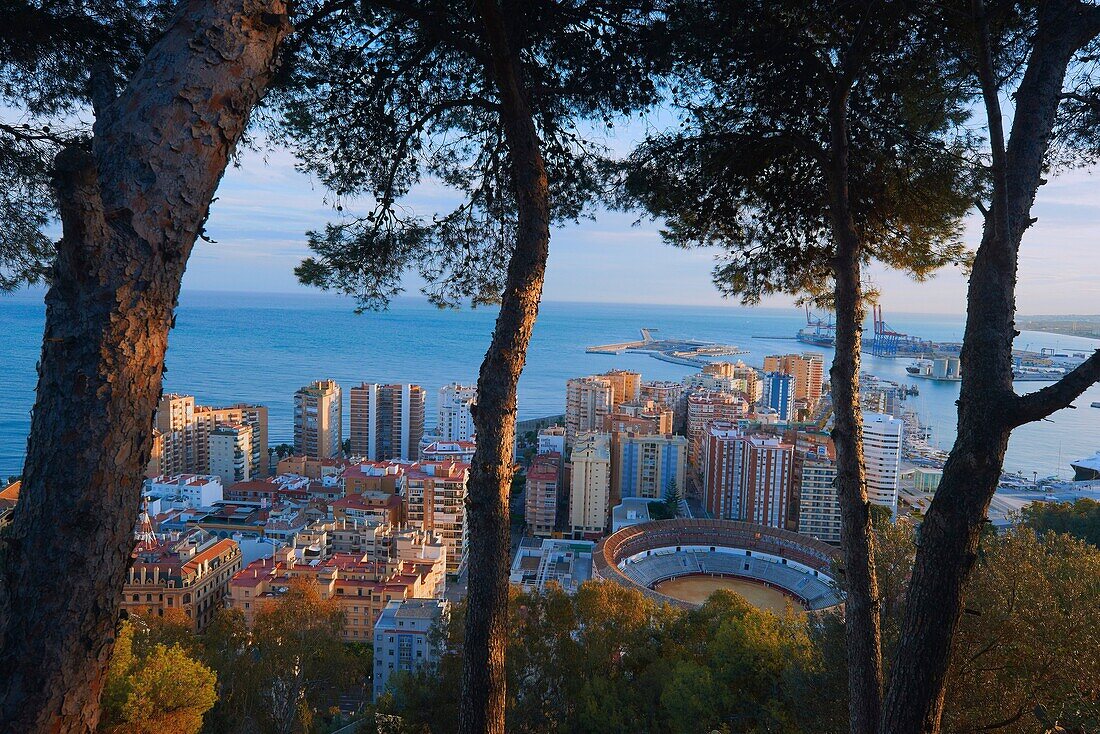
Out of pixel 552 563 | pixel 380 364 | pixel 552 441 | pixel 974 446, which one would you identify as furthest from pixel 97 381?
pixel 380 364

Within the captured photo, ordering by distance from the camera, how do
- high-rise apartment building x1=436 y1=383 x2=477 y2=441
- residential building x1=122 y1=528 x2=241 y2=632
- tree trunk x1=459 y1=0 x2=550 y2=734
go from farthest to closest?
high-rise apartment building x1=436 y1=383 x2=477 y2=441, residential building x1=122 y1=528 x2=241 y2=632, tree trunk x1=459 y1=0 x2=550 y2=734

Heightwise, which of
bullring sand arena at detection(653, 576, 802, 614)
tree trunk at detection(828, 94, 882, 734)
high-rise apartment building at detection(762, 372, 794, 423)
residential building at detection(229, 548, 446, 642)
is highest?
A: tree trunk at detection(828, 94, 882, 734)

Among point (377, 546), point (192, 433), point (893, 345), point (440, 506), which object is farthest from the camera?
point (893, 345)

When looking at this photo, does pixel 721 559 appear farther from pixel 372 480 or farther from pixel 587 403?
pixel 587 403

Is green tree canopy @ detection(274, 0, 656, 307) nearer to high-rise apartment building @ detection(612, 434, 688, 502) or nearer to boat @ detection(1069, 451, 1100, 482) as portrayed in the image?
high-rise apartment building @ detection(612, 434, 688, 502)

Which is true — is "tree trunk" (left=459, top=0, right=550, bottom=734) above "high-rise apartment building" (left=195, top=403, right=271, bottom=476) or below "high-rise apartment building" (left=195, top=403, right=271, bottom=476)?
above

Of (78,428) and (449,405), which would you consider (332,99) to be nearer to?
(78,428)

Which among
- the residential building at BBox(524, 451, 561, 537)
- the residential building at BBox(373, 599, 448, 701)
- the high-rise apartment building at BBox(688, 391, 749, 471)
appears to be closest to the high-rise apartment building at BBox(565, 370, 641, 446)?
the high-rise apartment building at BBox(688, 391, 749, 471)
